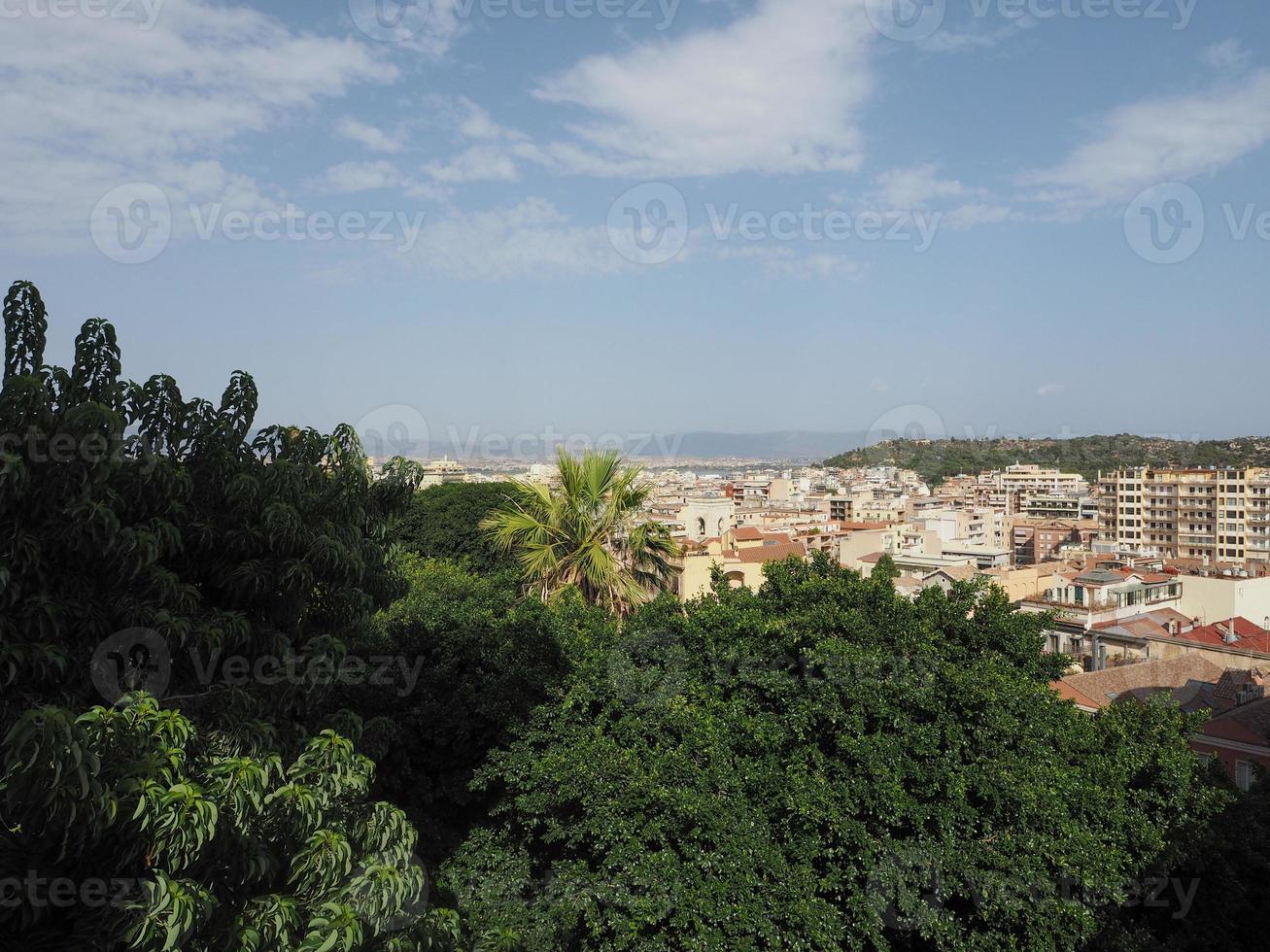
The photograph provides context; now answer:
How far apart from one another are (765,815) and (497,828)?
9.53 ft

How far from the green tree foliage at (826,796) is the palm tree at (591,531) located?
2196mm

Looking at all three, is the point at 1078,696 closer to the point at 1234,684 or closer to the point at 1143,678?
the point at 1143,678

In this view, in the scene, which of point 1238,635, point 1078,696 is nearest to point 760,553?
point 1078,696

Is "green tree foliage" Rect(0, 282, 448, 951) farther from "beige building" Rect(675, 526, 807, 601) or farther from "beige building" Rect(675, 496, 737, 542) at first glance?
"beige building" Rect(675, 496, 737, 542)

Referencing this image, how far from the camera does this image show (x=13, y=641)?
11.2ft

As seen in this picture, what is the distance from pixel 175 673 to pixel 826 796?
170 inches

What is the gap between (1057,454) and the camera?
120 metres

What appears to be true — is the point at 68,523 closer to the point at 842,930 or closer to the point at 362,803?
the point at 362,803

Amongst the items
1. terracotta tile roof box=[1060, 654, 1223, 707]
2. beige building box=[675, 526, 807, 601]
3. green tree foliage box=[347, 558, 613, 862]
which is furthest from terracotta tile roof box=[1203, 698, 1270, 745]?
green tree foliage box=[347, 558, 613, 862]

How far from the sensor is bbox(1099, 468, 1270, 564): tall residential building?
63438 mm

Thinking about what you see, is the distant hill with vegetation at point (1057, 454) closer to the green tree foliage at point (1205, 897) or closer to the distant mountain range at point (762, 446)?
the distant mountain range at point (762, 446)

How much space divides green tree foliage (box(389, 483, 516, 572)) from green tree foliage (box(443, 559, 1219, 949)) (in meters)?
14.0

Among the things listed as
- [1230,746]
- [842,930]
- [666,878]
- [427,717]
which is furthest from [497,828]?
[1230,746]

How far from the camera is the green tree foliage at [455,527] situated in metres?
21.6
